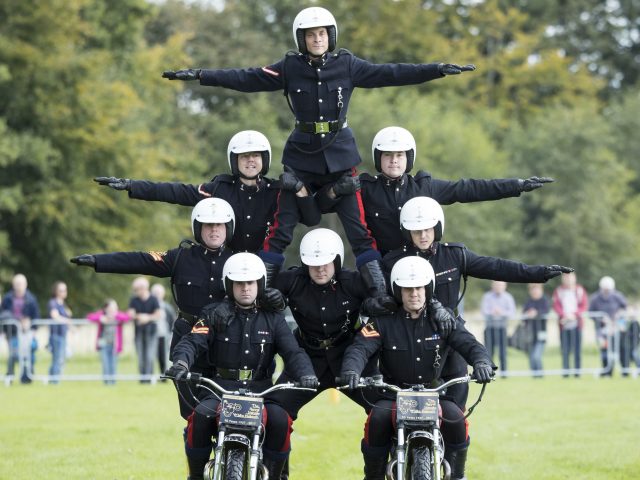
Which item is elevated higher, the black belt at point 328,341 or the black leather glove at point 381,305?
the black leather glove at point 381,305

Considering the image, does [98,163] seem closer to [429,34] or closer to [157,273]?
[429,34]

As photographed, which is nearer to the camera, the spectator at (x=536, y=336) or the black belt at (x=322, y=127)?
the black belt at (x=322, y=127)

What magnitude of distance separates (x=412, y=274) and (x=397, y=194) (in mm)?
1256

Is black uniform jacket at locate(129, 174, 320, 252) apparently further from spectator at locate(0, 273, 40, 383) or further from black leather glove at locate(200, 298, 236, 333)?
spectator at locate(0, 273, 40, 383)

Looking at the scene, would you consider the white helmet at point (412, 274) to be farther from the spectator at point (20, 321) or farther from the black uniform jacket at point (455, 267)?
the spectator at point (20, 321)

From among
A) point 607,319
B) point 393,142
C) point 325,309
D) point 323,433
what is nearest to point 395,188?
point 393,142

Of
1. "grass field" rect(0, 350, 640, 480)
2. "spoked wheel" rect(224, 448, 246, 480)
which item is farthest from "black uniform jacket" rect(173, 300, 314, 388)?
"grass field" rect(0, 350, 640, 480)

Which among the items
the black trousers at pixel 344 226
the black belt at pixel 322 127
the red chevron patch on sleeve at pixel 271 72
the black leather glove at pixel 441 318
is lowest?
the black leather glove at pixel 441 318

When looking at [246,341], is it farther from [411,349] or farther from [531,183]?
[531,183]

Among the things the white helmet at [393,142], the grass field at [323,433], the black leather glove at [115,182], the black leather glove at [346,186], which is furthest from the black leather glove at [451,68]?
the grass field at [323,433]

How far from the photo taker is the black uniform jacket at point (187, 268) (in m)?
12.7

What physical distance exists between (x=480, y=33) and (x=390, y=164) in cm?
5038

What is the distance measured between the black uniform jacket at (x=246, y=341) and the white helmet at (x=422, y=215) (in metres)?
1.38

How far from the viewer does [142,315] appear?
24578mm
